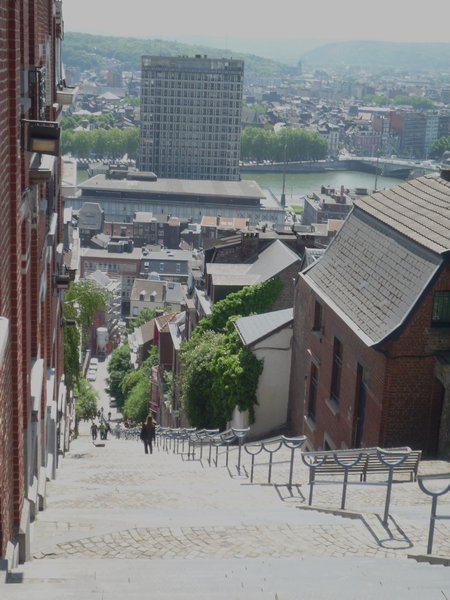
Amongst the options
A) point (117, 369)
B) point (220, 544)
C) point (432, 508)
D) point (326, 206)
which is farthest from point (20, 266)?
point (326, 206)

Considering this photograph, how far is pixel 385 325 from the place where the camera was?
62.9 feet

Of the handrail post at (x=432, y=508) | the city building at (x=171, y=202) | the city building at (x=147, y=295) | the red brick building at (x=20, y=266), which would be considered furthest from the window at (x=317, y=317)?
the city building at (x=171, y=202)

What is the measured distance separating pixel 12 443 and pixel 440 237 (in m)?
10.6

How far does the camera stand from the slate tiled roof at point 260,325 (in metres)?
29.1

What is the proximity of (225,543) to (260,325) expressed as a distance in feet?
63.2

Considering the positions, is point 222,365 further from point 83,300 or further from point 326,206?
point 326,206

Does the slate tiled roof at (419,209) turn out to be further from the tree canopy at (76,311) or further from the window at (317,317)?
the tree canopy at (76,311)

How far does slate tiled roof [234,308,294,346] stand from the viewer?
1147 inches

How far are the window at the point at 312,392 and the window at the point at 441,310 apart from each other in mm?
6549

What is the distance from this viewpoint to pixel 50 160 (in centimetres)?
1491

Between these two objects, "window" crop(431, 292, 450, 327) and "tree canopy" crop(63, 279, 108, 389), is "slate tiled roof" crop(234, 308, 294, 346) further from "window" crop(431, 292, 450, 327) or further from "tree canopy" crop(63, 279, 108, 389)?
"window" crop(431, 292, 450, 327)

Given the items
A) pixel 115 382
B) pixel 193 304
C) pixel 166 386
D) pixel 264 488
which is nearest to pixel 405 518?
pixel 264 488

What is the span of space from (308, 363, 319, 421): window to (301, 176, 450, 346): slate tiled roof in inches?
90.2

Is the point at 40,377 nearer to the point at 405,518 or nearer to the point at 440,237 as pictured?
the point at 405,518
